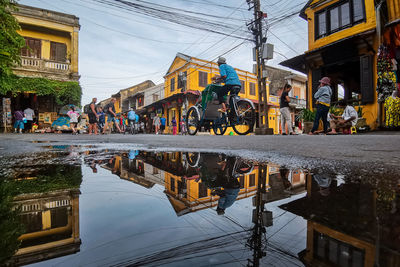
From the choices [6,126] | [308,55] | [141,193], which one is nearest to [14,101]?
[6,126]

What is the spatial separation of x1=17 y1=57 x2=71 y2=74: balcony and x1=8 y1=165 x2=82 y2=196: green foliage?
1549cm

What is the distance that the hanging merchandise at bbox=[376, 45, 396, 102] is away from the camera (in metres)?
7.25

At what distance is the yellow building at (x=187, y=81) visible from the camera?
20.3m

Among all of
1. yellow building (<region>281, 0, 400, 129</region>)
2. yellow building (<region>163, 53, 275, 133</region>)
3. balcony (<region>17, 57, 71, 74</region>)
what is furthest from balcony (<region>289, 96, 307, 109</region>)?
balcony (<region>17, 57, 71, 74</region>)

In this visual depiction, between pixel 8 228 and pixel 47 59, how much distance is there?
16497 millimetres

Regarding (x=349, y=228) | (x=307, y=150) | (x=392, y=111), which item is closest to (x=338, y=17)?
(x=392, y=111)

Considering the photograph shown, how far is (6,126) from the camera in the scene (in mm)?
13188

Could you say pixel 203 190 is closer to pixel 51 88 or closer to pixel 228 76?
pixel 228 76

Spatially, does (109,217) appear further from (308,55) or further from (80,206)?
(308,55)

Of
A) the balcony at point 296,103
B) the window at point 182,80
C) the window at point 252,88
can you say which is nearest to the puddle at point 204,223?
the window at point 182,80

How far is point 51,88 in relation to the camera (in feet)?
43.8

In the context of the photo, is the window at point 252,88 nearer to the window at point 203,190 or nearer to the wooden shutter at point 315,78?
the wooden shutter at point 315,78

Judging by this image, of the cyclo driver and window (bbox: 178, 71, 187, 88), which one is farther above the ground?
window (bbox: 178, 71, 187, 88)

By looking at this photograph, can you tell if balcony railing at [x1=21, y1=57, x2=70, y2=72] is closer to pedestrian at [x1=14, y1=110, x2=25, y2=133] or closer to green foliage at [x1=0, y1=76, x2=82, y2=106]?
green foliage at [x1=0, y1=76, x2=82, y2=106]
